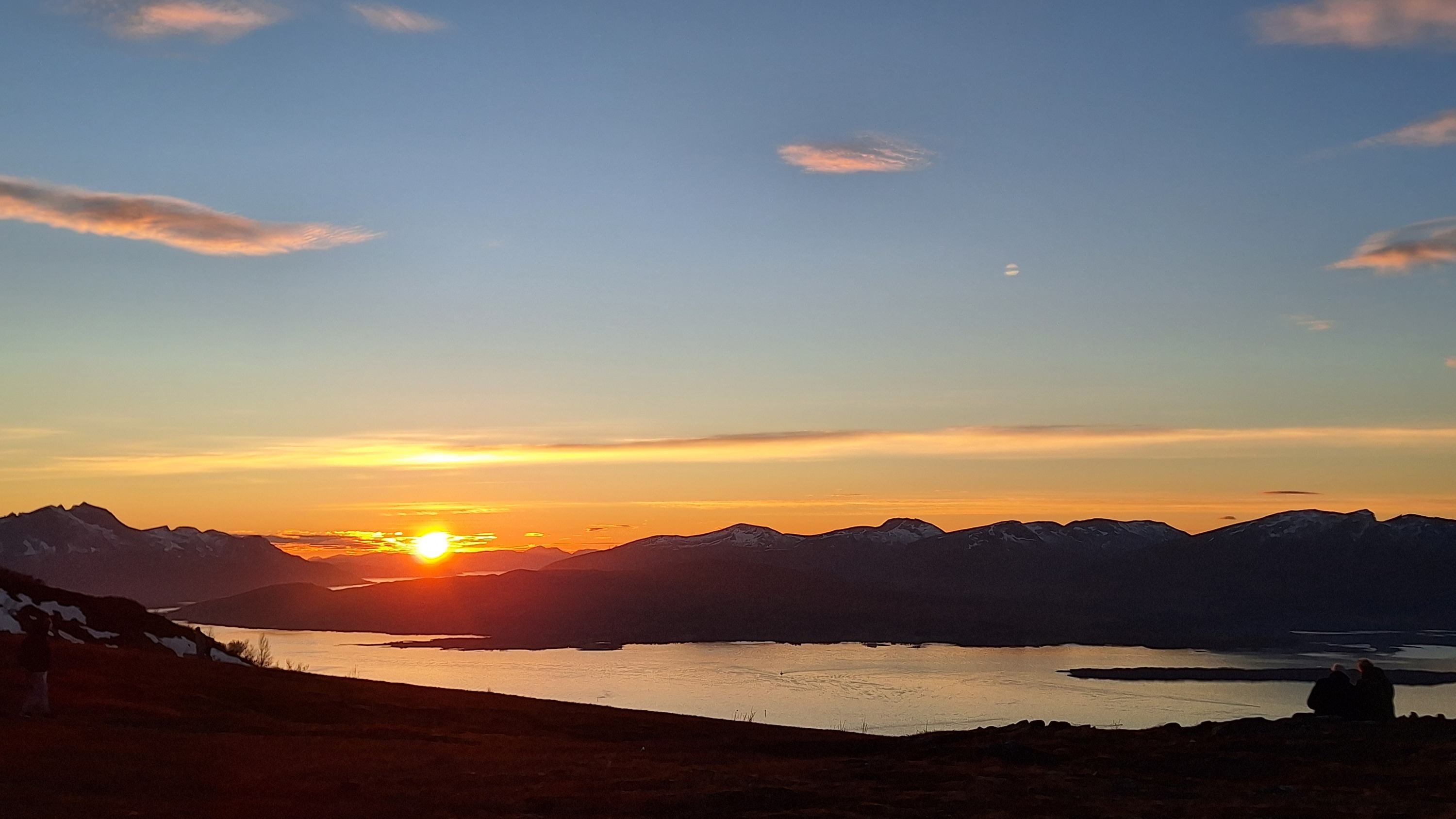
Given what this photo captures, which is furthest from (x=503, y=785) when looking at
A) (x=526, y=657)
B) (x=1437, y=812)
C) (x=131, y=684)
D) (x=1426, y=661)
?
(x=1426, y=661)

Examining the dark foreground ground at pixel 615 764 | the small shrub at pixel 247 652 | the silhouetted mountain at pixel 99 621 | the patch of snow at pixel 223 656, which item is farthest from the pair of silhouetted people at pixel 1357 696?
the patch of snow at pixel 223 656

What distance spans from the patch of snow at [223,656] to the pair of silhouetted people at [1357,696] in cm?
3530

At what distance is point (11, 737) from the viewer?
60.8 feet

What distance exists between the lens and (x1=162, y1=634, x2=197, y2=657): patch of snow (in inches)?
1642

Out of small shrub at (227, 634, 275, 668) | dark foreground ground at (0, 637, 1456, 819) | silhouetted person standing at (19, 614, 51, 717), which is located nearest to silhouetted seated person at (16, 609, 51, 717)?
silhouetted person standing at (19, 614, 51, 717)

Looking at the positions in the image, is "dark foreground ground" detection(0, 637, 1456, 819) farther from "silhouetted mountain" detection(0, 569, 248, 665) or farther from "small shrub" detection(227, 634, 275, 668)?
"small shrub" detection(227, 634, 275, 668)

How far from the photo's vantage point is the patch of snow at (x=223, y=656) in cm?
4325

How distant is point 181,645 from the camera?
4231cm

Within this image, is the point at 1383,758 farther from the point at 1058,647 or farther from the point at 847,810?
the point at 1058,647

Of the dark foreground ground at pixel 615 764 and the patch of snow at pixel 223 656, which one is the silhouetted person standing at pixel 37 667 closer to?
the dark foreground ground at pixel 615 764

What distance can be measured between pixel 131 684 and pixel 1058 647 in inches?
7225

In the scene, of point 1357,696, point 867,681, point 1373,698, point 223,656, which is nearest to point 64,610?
point 223,656

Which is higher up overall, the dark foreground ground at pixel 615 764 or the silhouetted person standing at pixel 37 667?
the silhouetted person standing at pixel 37 667

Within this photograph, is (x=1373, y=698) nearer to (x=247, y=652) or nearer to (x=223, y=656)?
(x=223, y=656)
